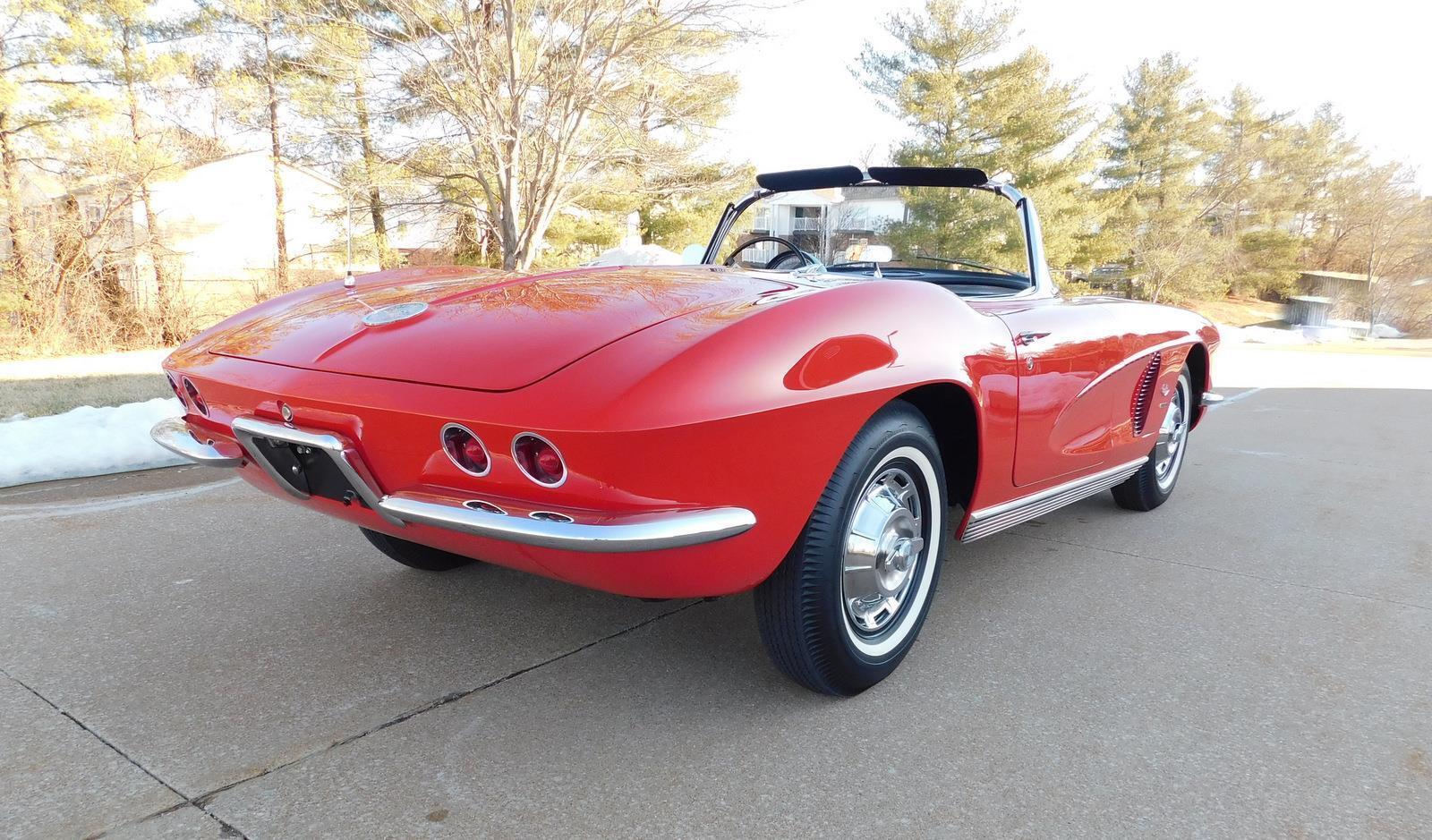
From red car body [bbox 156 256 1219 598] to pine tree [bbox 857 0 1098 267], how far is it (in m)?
20.7

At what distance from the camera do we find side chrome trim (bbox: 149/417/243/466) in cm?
223

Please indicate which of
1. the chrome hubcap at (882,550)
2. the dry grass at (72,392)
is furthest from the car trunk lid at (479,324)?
the dry grass at (72,392)

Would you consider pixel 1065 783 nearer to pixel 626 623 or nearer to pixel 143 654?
pixel 626 623

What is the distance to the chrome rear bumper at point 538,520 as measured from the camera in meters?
1.60

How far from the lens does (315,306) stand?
8.08 feet

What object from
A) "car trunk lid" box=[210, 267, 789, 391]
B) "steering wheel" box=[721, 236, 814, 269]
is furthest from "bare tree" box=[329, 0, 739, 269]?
"car trunk lid" box=[210, 267, 789, 391]

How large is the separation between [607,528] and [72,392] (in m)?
6.92

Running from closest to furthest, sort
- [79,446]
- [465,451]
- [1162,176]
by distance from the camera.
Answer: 1. [465,451]
2. [79,446]
3. [1162,176]

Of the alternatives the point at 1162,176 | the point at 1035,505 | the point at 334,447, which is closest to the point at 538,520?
the point at 334,447

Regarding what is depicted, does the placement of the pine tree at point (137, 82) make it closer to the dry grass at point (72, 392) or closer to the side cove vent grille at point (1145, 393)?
the dry grass at point (72, 392)

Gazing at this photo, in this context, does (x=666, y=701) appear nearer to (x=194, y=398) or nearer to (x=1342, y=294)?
(x=194, y=398)

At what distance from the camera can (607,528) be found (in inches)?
63.4

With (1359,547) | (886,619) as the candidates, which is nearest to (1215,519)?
(1359,547)

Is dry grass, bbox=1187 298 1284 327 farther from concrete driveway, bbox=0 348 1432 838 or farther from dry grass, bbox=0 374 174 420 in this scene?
concrete driveway, bbox=0 348 1432 838
